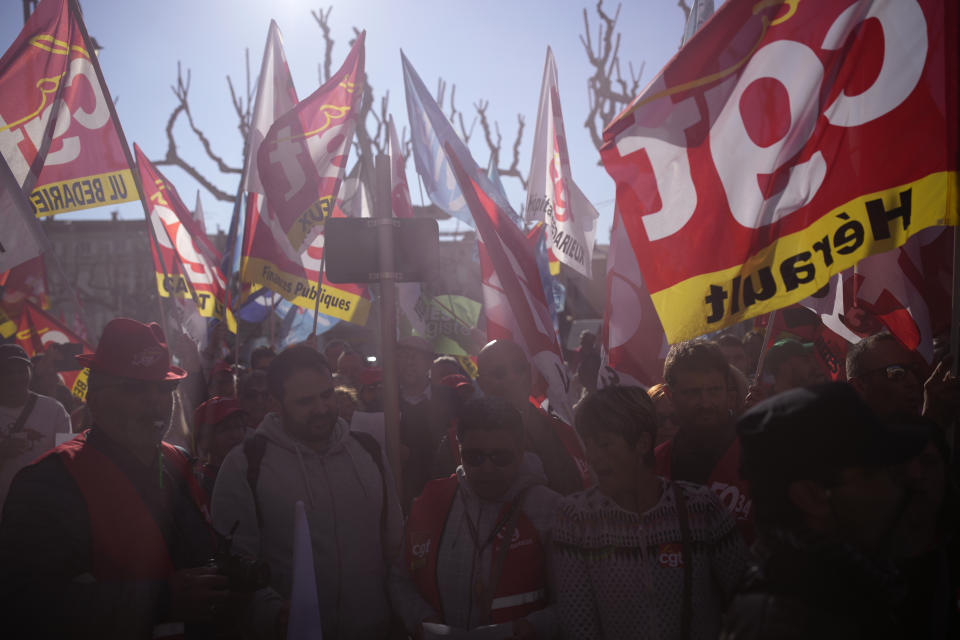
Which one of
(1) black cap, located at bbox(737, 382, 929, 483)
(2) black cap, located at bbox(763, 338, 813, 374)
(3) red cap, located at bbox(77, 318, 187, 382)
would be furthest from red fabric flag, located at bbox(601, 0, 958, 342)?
(3) red cap, located at bbox(77, 318, 187, 382)

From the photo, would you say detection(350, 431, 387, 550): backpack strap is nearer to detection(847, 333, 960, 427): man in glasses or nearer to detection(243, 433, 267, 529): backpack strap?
detection(243, 433, 267, 529): backpack strap

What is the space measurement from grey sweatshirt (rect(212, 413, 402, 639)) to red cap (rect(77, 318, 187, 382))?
452mm

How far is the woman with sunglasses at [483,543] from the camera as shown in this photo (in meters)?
2.37

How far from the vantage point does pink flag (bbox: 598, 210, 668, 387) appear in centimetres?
377

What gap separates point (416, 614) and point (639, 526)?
89 centimetres

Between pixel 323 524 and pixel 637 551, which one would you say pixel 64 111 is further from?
pixel 637 551

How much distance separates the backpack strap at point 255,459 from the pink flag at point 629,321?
1.89 meters

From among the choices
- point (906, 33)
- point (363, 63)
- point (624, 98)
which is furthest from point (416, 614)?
point (624, 98)

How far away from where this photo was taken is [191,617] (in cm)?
220

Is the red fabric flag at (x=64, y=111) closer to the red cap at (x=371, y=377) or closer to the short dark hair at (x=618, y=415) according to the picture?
the red cap at (x=371, y=377)

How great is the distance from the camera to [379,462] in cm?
289

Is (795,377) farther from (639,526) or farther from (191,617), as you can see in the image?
(191,617)

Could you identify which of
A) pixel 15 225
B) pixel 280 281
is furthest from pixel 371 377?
pixel 15 225

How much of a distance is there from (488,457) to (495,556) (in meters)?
0.35
